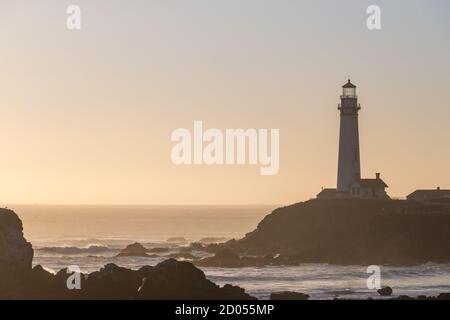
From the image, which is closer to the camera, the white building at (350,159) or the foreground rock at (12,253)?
the foreground rock at (12,253)

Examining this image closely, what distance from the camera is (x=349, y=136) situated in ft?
323

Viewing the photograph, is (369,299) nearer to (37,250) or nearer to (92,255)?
(92,255)

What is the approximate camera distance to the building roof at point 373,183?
101 metres

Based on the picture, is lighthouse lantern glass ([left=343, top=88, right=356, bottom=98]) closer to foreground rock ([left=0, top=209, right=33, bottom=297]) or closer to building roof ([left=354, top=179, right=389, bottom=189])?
building roof ([left=354, top=179, right=389, bottom=189])

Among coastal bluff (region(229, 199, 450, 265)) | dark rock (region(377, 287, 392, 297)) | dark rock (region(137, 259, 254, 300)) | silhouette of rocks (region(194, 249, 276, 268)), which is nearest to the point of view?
dark rock (region(137, 259, 254, 300))

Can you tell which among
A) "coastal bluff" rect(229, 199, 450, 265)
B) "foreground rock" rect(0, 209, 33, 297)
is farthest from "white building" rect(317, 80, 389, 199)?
"foreground rock" rect(0, 209, 33, 297)

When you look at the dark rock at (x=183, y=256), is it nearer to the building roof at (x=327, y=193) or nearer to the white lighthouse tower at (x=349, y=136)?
the building roof at (x=327, y=193)

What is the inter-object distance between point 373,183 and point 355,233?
11.3 meters

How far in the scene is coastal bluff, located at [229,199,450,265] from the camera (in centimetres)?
8831

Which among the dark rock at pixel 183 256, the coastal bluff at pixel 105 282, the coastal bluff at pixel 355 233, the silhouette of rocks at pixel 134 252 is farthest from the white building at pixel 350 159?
the coastal bluff at pixel 105 282

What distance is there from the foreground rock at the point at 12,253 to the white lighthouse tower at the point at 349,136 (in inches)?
1762

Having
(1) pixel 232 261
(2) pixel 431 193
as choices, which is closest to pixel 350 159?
(2) pixel 431 193

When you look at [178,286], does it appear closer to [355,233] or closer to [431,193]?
[355,233]

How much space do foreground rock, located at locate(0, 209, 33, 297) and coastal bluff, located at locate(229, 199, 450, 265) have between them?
1258 inches
